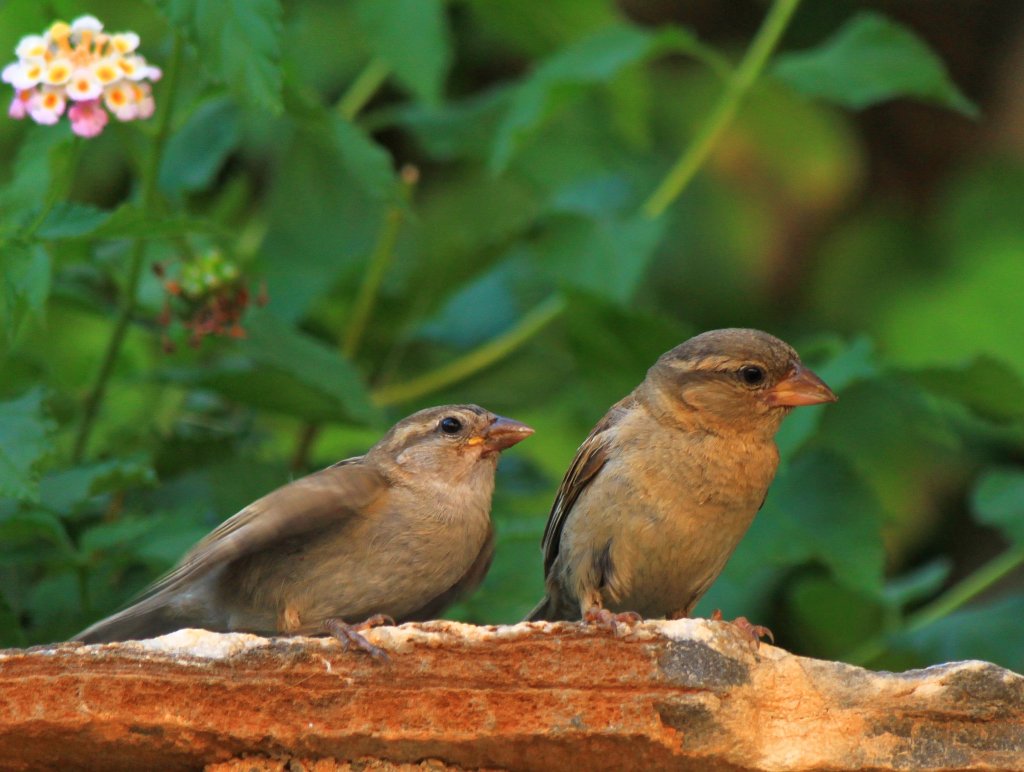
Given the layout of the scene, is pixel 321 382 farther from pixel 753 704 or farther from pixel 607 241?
pixel 753 704

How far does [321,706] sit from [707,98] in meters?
6.12

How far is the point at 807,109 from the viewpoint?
31.0ft

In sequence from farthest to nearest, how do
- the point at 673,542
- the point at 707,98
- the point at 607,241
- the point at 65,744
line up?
the point at 707,98, the point at 607,241, the point at 673,542, the point at 65,744

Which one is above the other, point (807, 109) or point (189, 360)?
point (807, 109)

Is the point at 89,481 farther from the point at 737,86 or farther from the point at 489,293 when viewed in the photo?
the point at 737,86

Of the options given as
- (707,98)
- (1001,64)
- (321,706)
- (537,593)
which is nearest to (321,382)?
(537,593)

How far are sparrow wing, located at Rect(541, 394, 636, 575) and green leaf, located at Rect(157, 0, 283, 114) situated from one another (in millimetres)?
1379

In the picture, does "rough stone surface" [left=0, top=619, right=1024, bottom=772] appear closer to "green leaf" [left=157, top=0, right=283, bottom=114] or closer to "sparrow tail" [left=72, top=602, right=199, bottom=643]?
"sparrow tail" [left=72, top=602, right=199, bottom=643]

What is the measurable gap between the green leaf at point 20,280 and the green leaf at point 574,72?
6.40ft

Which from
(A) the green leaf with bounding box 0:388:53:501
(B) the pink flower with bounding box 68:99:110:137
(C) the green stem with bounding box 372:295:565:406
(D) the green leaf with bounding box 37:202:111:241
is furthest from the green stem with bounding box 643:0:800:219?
(A) the green leaf with bounding box 0:388:53:501

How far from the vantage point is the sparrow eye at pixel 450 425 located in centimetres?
510

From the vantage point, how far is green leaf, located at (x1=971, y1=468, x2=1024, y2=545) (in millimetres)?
6066

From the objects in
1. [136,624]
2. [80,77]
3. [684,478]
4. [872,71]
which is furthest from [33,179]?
[872,71]

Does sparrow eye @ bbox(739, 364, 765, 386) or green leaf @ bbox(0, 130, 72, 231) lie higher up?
green leaf @ bbox(0, 130, 72, 231)
